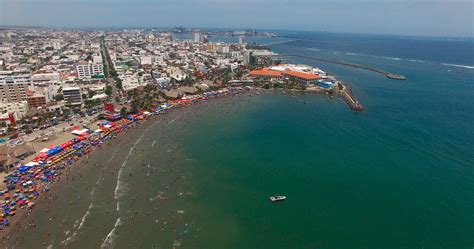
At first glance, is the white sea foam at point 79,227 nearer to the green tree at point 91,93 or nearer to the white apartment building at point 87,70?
the green tree at point 91,93

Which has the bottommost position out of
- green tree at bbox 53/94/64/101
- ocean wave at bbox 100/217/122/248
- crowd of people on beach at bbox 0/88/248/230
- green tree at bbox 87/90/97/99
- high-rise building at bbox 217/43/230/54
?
ocean wave at bbox 100/217/122/248

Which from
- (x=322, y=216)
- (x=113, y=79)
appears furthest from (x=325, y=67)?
(x=322, y=216)

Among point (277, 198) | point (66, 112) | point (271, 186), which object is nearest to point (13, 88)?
point (66, 112)

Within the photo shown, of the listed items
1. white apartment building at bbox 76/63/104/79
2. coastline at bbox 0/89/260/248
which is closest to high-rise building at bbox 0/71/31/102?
white apartment building at bbox 76/63/104/79

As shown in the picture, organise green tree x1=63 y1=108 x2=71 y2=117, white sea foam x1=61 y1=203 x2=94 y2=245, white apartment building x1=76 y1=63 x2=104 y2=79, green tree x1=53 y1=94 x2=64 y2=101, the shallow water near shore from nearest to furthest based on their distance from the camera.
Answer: white sea foam x1=61 y1=203 x2=94 y2=245 < the shallow water near shore < green tree x1=63 y1=108 x2=71 y2=117 < green tree x1=53 y1=94 x2=64 y2=101 < white apartment building x1=76 y1=63 x2=104 y2=79

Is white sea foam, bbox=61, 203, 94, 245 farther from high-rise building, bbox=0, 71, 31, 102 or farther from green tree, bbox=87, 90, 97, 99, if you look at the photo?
high-rise building, bbox=0, 71, 31, 102
